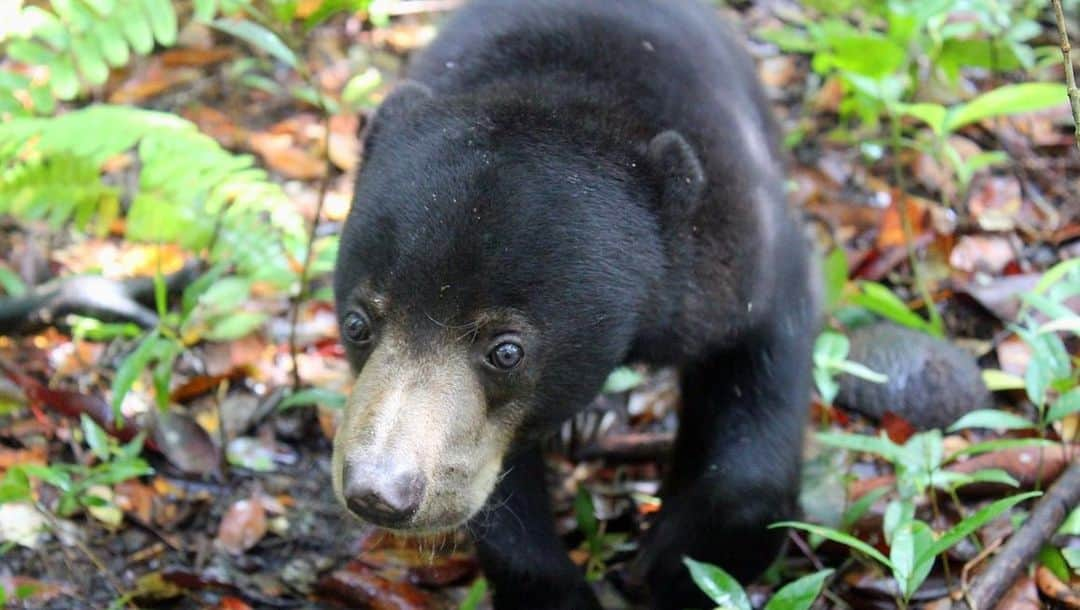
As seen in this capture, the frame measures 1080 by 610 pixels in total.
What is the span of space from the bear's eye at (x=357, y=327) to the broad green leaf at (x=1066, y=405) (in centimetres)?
215

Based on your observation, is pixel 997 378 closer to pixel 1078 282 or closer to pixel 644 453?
pixel 1078 282

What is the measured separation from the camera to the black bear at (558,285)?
11.7 ft

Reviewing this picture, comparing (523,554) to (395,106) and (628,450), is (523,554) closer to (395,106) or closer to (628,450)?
(628,450)

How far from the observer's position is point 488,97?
391cm

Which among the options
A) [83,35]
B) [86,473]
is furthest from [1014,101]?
[86,473]

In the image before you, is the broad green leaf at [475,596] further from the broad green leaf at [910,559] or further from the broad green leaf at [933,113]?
the broad green leaf at [933,113]

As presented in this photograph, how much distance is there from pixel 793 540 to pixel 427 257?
1.93 meters

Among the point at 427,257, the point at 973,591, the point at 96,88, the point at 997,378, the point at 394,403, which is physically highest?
the point at 427,257

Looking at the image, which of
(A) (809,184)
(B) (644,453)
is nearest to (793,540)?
(B) (644,453)

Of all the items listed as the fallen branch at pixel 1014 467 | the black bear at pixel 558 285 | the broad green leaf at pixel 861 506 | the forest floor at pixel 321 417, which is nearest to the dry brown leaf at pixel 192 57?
the forest floor at pixel 321 417

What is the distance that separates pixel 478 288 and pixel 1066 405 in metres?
1.94

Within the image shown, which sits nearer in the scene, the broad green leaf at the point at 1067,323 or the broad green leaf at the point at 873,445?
the broad green leaf at the point at 1067,323

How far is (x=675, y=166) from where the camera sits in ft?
12.5

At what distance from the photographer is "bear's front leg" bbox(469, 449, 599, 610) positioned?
4211mm
